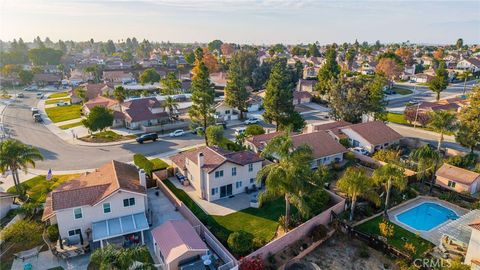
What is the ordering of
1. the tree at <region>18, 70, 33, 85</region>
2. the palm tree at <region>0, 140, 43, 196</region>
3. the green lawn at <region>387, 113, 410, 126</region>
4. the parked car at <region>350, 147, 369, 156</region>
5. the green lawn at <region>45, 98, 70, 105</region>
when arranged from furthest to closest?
the tree at <region>18, 70, 33, 85</region> < the green lawn at <region>45, 98, 70, 105</region> < the green lawn at <region>387, 113, 410, 126</region> < the parked car at <region>350, 147, 369, 156</region> < the palm tree at <region>0, 140, 43, 196</region>

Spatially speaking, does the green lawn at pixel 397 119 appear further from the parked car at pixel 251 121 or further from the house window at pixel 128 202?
the house window at pixel 128 202

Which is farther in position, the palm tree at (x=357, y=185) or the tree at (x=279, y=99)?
the tree at (x=279, y=99)

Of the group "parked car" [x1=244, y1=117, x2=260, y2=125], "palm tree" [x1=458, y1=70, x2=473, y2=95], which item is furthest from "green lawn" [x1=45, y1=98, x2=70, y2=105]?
"palm tree" [x1=458, y1=70, x2=473, y2=95]

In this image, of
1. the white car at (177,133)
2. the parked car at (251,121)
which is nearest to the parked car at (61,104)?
the white car at (177,133)

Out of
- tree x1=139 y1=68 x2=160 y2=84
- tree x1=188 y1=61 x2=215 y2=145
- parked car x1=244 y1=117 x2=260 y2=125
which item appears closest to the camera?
tree x1=188 y1=61 x2=215 y2=145

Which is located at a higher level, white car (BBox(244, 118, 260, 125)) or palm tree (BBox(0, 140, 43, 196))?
palm tree (BBox(0, 140, 43, 196))

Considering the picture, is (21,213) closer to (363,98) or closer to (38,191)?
(38,191)

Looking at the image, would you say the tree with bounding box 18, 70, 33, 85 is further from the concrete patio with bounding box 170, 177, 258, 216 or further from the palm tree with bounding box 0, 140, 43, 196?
the concrete patio with bounding box 170, 177, 258, 216
